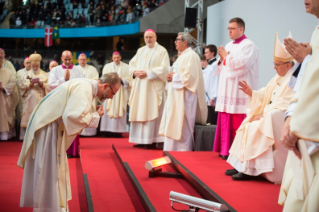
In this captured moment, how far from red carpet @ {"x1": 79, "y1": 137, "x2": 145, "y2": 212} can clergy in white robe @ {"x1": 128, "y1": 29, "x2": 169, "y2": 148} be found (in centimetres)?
70

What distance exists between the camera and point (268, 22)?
22.6ft

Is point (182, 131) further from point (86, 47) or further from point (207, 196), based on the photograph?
point (86, 47)

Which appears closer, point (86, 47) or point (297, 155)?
point (297, 155)

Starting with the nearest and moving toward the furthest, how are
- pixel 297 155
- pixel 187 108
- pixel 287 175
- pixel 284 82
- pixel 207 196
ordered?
pixel 297 155
pixel 287 175
pixel 207 196
pixel 284 82
pixel 187 108

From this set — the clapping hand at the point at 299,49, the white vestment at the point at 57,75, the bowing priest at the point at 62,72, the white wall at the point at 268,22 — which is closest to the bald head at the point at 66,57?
the bowing priest at the point at 62,72

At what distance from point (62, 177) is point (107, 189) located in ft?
3.47

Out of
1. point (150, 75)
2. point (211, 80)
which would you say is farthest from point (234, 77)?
point (211, 80)

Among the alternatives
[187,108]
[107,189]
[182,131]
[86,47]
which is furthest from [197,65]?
[86,47]

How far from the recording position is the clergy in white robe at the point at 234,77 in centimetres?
508

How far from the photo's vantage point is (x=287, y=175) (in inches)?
84.4

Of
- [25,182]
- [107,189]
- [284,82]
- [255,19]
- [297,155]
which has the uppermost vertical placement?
[255,19]

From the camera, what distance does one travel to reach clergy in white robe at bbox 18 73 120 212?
3.07m

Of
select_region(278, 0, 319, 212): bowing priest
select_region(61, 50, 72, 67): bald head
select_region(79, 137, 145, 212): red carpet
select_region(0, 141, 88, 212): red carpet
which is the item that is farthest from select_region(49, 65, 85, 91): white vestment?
select_region(278, 0, 319, 212): bowing priest

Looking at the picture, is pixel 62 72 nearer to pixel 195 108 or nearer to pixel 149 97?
pixel 149 97
